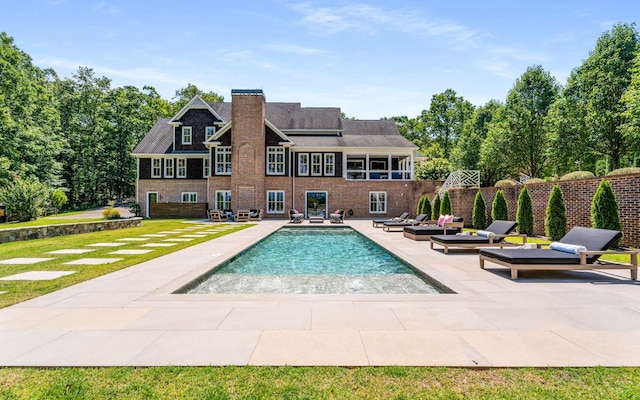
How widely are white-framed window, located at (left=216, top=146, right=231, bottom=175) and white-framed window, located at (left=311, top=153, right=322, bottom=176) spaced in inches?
282

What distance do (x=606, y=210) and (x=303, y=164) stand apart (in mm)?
22007

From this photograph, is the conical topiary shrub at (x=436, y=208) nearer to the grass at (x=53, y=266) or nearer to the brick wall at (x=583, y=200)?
the brick wall at (x=583, y=200)

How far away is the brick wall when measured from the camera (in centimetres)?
1105

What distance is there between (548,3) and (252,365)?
14.3 m

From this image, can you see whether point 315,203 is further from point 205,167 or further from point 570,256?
point 570,256

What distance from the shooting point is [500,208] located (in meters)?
17.1

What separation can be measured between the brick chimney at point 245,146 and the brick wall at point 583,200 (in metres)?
17.6

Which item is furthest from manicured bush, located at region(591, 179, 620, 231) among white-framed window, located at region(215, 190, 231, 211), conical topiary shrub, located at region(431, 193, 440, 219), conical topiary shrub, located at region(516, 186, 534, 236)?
white-framed window, located at region(215, 190, 231, 211)

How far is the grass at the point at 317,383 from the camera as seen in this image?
8.95ft

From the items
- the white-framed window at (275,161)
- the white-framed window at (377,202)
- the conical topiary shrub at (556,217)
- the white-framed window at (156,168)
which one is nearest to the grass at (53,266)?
the conical topiary shrub at (556,217)

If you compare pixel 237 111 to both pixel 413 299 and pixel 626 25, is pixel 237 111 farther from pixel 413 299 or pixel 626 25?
pixel 626 25

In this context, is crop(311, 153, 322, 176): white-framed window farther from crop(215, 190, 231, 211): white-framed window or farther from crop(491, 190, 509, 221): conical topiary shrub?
crop(491, 190, 509, 221): conical topiary shrub

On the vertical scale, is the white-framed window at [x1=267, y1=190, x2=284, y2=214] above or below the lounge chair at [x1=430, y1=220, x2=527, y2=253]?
above

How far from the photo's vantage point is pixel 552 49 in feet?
50.2
